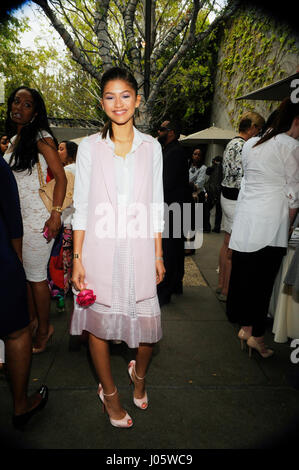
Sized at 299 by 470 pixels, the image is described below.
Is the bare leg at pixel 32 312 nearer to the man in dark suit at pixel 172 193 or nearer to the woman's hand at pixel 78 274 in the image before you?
the woman's hand at pixel 78 274

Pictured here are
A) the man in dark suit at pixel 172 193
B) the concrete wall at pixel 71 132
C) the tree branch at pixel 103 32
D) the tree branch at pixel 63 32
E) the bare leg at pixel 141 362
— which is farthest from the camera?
the concrete wall at pixel 71 132

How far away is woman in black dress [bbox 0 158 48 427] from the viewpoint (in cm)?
182

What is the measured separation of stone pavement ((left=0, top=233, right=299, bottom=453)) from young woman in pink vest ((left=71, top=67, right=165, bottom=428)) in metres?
0.52

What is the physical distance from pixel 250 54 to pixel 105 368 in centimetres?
1163

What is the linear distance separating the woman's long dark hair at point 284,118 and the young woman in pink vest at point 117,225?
1.30m

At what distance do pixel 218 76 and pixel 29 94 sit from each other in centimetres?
1456

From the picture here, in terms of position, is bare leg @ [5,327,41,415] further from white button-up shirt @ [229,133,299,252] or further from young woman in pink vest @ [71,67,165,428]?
white button-up shirt @ [229,133,299,252]

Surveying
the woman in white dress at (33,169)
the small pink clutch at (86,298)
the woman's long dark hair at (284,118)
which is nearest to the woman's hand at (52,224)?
the woman in white dress at (33,169)

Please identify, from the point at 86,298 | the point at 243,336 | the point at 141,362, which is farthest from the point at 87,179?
the point at 243,336

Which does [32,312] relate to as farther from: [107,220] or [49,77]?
[49,77]

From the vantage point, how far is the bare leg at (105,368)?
79.7 inches

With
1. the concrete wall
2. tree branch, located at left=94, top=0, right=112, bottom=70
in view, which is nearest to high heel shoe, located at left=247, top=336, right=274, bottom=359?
tree branch, located at left=94, top=0, right=112, bottom=70

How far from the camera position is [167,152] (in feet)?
12.5
